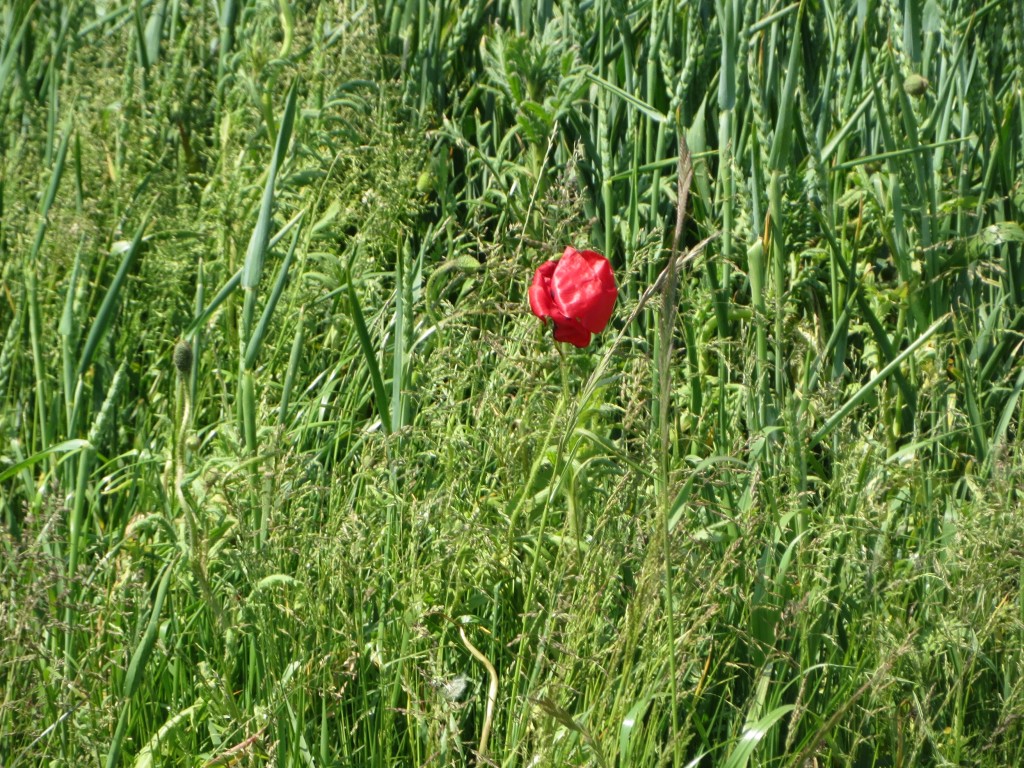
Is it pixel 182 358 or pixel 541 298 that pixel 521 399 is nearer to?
pixel 541 298

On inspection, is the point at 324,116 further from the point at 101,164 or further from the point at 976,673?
the point at 976,673

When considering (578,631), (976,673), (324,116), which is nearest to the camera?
(578,631)

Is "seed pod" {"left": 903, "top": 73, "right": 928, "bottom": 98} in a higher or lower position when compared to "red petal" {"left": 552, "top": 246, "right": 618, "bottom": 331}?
higher

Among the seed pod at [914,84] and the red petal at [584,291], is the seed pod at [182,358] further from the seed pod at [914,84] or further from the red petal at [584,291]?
the seed pod at [914,84]

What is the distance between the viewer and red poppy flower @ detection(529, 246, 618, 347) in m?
1.39

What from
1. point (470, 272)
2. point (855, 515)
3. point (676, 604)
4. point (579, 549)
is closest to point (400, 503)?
point (579, 549)

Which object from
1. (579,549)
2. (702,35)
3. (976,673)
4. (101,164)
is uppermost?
(702,35)

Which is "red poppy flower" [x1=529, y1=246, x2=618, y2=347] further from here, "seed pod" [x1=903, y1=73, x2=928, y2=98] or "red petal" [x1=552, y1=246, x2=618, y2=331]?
"seed pod" [x1=903, y1=73, x2=928, y2=98]

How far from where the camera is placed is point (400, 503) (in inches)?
55.2

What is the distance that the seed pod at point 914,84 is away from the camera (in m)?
1.79

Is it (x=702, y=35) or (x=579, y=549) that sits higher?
(x=702, y=35)

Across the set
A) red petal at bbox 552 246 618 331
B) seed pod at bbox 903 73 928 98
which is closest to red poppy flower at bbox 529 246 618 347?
red petal at bbox 552 246 618 331

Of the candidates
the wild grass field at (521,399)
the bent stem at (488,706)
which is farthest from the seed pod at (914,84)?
the bent stem at (488,706)

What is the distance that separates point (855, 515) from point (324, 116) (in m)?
1.23
